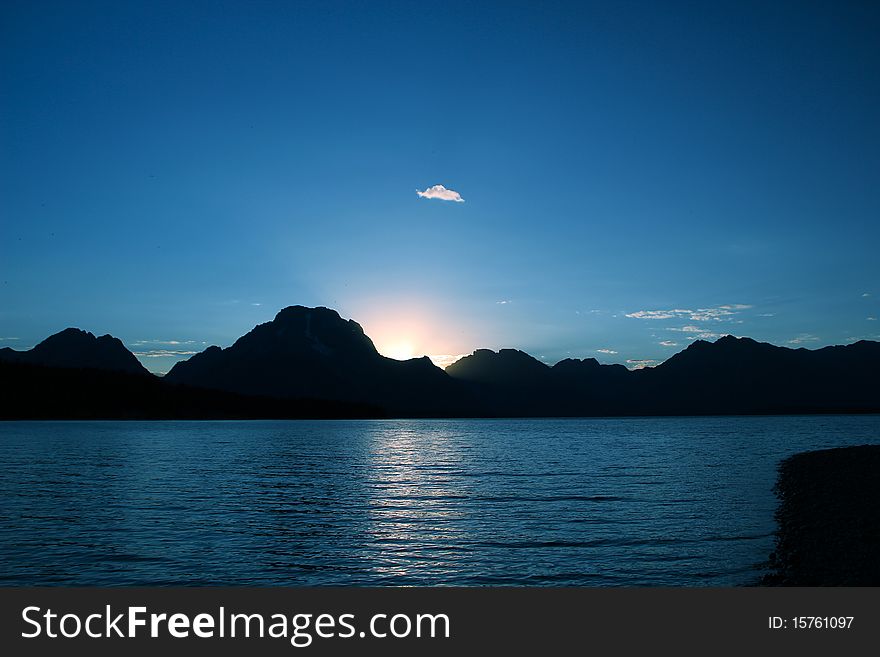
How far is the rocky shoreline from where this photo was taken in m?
21.5

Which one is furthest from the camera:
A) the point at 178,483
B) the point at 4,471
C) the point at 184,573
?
the point at 4,471

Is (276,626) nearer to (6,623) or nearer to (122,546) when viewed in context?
(6,623)

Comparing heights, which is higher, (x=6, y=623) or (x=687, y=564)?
(x=6, y=623)

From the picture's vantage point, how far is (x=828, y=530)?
29.0m

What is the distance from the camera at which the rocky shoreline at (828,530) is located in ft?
70.7

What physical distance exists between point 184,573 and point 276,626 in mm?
10138

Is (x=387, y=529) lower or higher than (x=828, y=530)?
lower

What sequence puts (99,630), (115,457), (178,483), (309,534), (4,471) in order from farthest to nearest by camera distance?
(115,457) < (4,471) < (178,483) < (309,534) < (99,630)

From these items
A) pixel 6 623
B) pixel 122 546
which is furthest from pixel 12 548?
pixel 6 623

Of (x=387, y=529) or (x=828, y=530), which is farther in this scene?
(x=387, y=529)

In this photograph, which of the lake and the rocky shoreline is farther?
the lake

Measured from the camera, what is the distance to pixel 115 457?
8894cm

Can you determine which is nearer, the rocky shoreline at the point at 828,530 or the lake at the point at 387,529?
the rocky shoreline at the point at 828,530

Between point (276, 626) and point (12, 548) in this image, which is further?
point (12, 548)
